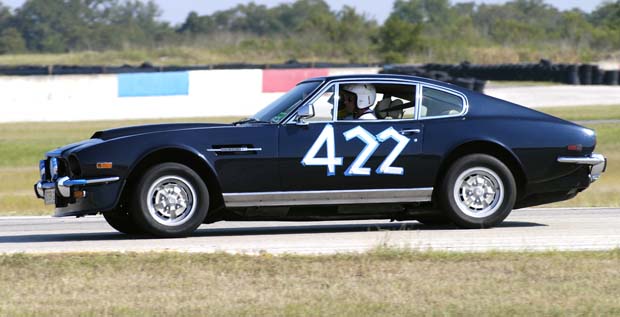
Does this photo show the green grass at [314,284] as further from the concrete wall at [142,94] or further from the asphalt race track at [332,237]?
the concrete wall at [142,94]

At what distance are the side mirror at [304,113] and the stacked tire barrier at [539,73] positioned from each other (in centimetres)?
3278

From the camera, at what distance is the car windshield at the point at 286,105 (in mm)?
9383

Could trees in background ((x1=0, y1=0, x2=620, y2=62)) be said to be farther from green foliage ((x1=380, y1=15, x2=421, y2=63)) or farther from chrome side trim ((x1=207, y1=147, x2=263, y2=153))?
chrome side trim ((x1=207, y1=147, x2=263, y2=153))

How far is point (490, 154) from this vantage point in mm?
9656

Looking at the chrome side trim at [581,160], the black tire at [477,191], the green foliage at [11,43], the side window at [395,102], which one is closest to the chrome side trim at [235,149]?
the side window at [395,102]

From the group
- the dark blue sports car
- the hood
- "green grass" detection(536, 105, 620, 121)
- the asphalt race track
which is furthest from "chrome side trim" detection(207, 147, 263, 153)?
"green grass" detection(536, 105, 620, 121)

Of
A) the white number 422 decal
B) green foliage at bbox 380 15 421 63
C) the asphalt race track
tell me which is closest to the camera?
the asphalt race track

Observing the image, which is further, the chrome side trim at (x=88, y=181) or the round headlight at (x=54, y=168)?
the round headlight at (x=54, y=168)

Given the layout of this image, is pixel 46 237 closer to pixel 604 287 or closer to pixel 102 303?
pixel 102 303

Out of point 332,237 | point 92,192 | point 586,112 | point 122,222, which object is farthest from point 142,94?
point 92,192

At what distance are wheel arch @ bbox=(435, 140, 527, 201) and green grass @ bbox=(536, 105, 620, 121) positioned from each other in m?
20.8

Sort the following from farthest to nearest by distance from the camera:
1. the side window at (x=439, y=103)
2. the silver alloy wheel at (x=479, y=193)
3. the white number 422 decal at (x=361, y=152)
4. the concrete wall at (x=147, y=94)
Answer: the concrete wall at (x=147, y=94)
the side window at (x=439, y=103)
the silver alloy wheel at (x=479, y=193)
the white number 422 decal at (x=361, y=152)

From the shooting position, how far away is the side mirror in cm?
932

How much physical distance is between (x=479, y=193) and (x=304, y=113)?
1689mm
